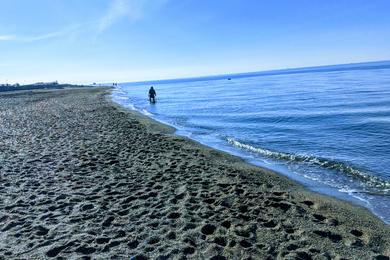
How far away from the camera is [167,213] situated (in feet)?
28.1

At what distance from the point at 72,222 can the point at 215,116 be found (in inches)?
1033

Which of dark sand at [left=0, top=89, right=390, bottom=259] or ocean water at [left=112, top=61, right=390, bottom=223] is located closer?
dark sand at [left=0, top=89, right=390, bottom=259]

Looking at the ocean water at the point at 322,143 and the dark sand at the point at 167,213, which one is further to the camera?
the ocean water at the point at 322,143

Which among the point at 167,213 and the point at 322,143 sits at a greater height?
the point at 167,213

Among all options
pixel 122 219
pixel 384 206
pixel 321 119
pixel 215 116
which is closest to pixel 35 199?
pixel 122 219

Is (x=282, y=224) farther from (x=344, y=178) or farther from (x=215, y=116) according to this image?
(x=215, y=116)

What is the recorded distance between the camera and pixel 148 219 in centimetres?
823

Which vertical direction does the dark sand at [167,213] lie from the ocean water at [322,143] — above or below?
above

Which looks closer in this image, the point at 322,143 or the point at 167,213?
the point at 167,213

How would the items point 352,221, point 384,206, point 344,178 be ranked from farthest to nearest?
point 344,178, point 384,206, point 352,221

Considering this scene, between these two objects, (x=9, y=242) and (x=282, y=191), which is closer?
(x=9, y=242)

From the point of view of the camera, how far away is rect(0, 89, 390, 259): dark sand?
685 centimetres

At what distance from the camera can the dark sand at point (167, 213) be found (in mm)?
6852

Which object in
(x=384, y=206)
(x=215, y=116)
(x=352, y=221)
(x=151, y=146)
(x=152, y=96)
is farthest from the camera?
(x=152, y=96)
